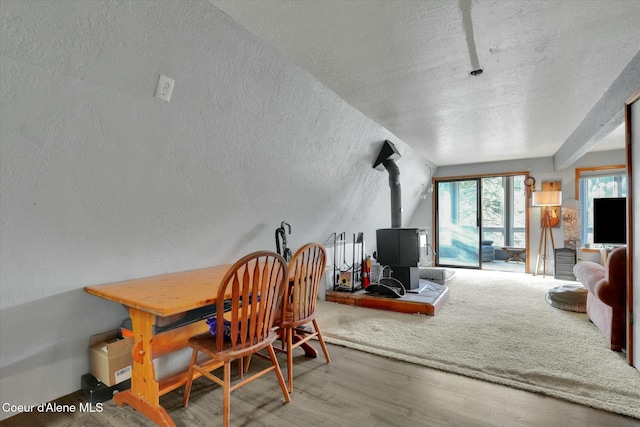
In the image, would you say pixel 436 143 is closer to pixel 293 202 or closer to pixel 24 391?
pixel 293 202

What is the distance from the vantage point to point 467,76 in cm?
267

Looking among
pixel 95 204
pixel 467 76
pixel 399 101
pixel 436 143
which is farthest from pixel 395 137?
pixel 95 204

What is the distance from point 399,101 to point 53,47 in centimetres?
271

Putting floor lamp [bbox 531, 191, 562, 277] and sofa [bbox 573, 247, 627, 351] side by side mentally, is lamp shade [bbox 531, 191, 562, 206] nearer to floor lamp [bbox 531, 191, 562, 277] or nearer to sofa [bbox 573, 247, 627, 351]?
floor lamp [bbox 531, 191, 562, 277]

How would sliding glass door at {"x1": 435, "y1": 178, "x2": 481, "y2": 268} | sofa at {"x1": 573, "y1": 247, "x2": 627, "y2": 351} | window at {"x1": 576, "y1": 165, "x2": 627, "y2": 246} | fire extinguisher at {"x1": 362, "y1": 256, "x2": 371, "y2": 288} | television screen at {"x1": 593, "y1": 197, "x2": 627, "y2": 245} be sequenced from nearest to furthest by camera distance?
sofa at {"x1": 573, "y1": 247, "x2": 627, "y2": 351} < television screen at {"x1": 593, "y1": 197, "x2": 627, "y2": 245} < fire extinguisher at {"x1": 362, "y1": 256, "x2": 371, "y2": 288} < window at {"x1": 576, "y1": 165, "x2": 627, "y2": 246} < sliding glass door at {"x1": 435, "y1": 178, "x2": 481, "y2": 268}

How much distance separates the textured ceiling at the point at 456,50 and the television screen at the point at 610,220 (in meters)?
1.45

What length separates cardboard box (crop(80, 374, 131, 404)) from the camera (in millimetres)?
1879

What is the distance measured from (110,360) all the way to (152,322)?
1.67 feet

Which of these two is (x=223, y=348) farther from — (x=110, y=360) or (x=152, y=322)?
(x=110, y=360)

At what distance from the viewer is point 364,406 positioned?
187 cm

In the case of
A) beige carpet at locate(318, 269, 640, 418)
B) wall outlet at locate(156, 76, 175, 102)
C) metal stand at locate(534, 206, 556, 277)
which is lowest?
beige carpet at locate(318, 269, 640, 418)

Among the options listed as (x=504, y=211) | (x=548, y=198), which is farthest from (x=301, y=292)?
(x=504, y=211)

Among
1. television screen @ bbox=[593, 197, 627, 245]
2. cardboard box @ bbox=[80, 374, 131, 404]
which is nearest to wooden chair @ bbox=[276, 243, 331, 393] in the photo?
cardboard box @ bbox=[80, 374, 131, 404]

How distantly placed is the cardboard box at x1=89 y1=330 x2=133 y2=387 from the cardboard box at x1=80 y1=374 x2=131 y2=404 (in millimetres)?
26
